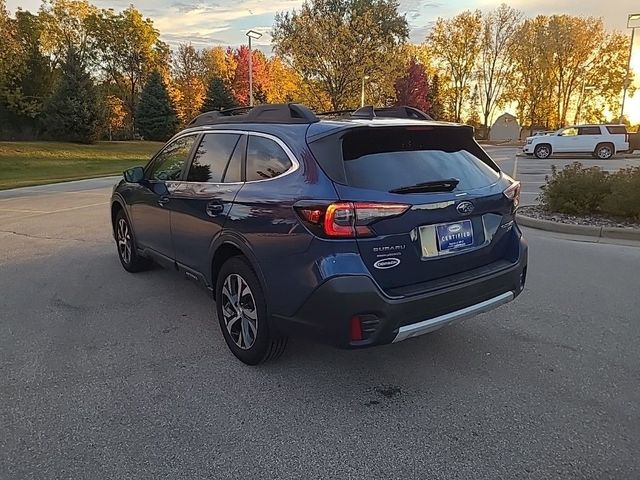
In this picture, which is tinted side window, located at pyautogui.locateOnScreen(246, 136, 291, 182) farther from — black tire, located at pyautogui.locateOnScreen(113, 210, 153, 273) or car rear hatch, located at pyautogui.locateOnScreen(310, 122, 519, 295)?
black tire, located at pyautogui.locateOnScreen(113, 210, 153, 273)

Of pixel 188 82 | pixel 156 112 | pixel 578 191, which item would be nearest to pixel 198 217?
pixel 578 191

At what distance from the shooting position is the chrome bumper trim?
3070 millimetres

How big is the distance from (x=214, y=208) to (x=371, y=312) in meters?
1.59

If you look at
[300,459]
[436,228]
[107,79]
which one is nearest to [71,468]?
[300,459]

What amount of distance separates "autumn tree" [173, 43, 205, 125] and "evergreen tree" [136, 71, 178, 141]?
320cm

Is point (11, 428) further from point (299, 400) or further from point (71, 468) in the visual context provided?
point (299, 400)

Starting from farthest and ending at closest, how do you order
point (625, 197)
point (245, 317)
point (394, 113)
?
point (625, 197) < point (394, 113) < point (245, 317)

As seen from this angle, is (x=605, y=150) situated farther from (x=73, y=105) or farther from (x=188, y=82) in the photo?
(x=188, y=82)

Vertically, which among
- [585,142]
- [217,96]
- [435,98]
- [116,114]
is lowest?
[585,142]

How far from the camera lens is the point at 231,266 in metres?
3.68

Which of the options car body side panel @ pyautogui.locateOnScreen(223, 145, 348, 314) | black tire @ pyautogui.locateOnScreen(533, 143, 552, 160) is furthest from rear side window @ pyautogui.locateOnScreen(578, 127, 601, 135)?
car body side panel @ pyautogui.locateOnScreen(223, 145, 348, 314)

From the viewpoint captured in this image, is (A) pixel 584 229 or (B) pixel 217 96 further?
(B) pixel 217 96

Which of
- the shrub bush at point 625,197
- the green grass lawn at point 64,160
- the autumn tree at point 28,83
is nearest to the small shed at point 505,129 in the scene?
the green grass lawn at point 64,160

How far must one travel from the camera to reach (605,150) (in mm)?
26359
